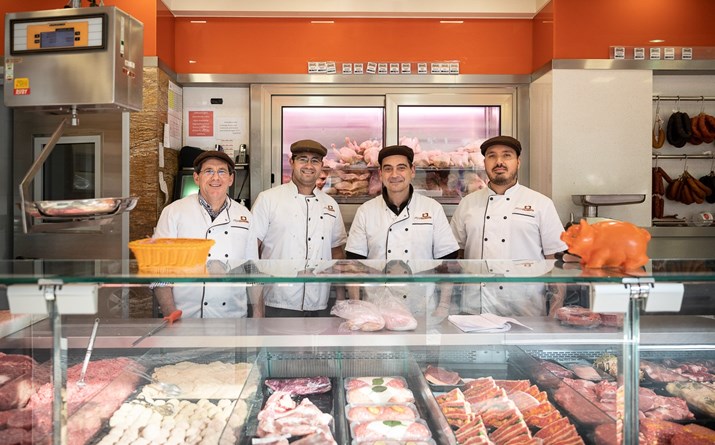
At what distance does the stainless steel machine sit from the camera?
2.13m

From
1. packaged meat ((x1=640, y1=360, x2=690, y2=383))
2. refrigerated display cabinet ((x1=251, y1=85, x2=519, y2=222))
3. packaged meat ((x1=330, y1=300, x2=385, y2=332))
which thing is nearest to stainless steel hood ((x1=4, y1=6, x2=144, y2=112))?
packaged meat ((x1=330, y1=300, x2=385, y2=332))

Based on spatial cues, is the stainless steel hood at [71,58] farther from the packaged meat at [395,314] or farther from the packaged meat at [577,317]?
the packaged meat at [577,317]

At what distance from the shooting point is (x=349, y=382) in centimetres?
234

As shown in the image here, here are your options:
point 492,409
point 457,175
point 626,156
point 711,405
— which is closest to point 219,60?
point 457,175

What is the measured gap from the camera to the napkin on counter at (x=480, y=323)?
229cm

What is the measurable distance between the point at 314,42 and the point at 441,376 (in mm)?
4019

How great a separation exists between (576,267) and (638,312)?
225 mm

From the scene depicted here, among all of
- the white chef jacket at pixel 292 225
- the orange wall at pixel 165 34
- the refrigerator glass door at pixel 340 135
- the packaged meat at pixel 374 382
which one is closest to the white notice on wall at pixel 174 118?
the orange wall at pixel 165 34

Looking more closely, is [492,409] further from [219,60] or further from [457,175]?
[219,60]

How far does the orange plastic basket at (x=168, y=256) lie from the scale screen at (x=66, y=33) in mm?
1752

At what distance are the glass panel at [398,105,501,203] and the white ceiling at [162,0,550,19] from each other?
2.94 feet

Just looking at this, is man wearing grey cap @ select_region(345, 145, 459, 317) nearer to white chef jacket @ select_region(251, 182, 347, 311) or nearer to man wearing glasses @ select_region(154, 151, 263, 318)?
white chef jacket @ select_region(251, 182, 347, 311)

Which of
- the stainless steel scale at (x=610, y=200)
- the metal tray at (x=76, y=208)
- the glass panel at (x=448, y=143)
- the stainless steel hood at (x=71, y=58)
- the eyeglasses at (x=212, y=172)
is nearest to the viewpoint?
the metal tray at (x=76, y=208)

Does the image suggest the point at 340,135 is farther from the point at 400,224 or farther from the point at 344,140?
the point at 400,224
